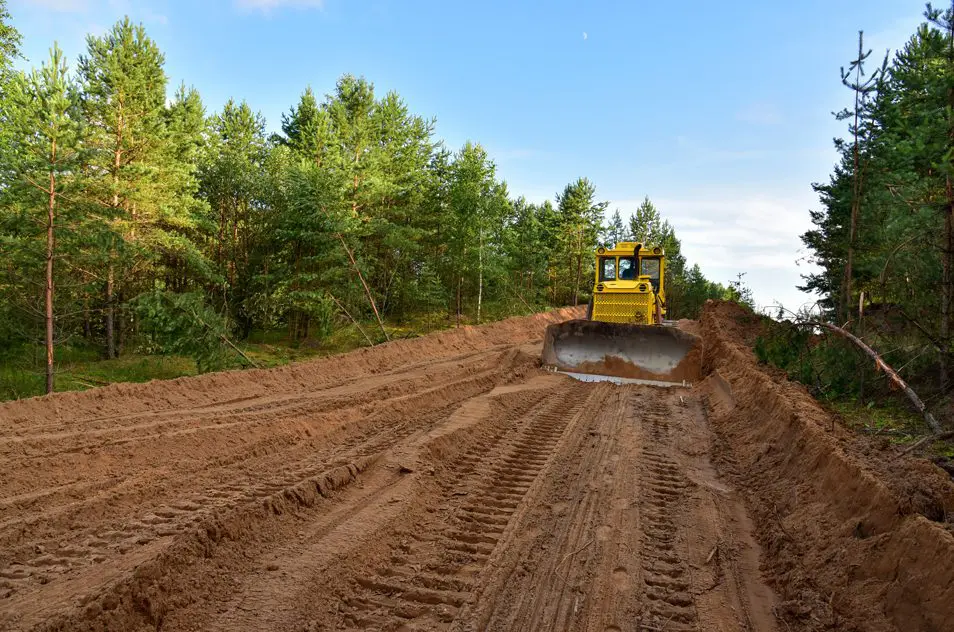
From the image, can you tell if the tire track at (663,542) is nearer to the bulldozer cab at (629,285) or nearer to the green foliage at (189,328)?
the bulldozer cab at (629,285)

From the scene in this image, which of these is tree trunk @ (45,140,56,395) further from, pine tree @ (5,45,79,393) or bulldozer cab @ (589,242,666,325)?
bulldozer cab @ (589,242,666,325)

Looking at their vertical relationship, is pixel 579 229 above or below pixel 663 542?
above

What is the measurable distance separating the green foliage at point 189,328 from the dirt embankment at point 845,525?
12218mm

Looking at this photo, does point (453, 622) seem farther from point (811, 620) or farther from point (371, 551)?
point (811, 620)

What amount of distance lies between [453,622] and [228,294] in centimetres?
2472

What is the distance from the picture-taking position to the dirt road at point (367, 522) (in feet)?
10.2

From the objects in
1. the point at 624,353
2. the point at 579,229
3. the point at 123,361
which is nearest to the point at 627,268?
the point at 624,353

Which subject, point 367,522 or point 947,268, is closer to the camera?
point 367,522

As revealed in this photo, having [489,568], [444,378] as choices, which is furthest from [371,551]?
[444,378]

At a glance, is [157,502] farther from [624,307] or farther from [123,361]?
[123,361]

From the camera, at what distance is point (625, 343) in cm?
1216

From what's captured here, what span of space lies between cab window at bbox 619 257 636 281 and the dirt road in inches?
288

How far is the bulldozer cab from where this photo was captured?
1413 centimetres

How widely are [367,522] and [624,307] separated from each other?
11335mm
